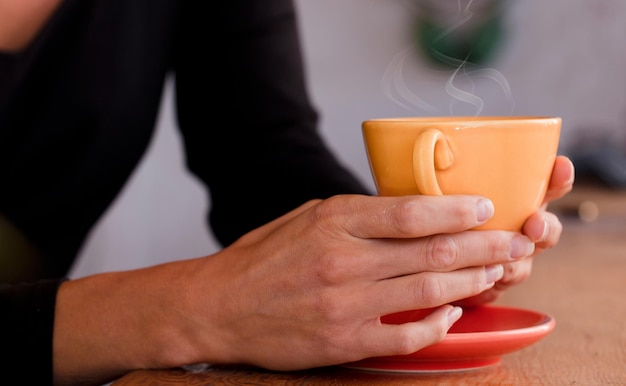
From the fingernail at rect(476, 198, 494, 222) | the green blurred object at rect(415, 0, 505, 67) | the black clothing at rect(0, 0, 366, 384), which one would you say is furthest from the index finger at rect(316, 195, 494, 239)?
the green blurred object at rect(415, 0, 505, 67)

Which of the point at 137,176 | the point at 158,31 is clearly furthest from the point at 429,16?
the point at 158,31

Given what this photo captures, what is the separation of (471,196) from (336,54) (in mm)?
2637

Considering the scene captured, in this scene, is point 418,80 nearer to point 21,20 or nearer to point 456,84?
point 456,84

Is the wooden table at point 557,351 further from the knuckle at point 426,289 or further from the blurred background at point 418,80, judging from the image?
the blurred background at point 418,80

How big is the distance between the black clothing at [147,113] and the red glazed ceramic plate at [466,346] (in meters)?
0.33

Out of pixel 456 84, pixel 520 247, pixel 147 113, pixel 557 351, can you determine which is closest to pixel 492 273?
pixel 520 247

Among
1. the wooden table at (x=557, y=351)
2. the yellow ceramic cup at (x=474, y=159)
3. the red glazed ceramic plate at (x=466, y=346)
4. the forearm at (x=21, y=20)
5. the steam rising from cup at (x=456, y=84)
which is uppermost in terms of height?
the forearm at (x=21, y=20)

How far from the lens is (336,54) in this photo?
317cm

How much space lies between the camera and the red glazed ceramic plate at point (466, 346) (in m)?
0.61

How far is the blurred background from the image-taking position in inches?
118

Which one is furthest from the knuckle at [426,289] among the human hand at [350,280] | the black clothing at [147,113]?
the black clothing at [147,113]

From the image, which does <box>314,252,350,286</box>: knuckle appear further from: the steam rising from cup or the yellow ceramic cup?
the steam rising from cup

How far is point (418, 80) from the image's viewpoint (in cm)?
312

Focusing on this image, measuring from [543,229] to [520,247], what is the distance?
0.03 metres
